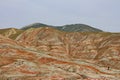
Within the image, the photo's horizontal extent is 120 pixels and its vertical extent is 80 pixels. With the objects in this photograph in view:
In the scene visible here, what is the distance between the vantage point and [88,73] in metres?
83.8

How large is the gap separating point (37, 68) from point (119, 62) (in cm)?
11058

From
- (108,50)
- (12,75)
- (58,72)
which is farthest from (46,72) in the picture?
(108,50)

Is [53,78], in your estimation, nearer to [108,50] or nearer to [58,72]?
[58,72]

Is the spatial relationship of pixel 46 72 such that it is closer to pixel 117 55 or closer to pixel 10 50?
pixel 10 50

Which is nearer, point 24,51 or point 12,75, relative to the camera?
point 12,75

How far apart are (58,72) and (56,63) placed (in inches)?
474

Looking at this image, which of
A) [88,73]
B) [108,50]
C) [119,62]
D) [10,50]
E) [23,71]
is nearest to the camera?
[23,71]

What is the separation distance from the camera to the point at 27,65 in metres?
79.4

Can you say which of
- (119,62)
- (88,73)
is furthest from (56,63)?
(119,62)

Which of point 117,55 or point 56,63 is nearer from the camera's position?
point 56,63

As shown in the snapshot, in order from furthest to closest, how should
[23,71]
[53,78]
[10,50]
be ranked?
[10,50] → [23,71] → [53,78]

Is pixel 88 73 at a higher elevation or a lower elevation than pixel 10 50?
lower

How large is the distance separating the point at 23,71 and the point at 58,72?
357 inches

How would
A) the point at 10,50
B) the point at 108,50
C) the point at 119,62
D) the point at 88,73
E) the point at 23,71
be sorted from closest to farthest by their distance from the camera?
the point at 23,71 → the point at 88,73 → the point at 10,50 → the point at 119,62 → the point at 108,50
